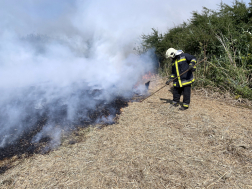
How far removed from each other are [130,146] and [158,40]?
10.0m

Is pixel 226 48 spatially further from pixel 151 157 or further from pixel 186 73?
pixel 151 157

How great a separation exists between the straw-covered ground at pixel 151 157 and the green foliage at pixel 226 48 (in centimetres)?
192

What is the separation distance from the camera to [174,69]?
5.29 m

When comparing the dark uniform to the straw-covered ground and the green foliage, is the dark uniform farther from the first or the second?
the green foliage

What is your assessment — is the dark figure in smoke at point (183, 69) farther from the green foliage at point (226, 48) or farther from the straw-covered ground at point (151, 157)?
the green foliage at point (226, 48)

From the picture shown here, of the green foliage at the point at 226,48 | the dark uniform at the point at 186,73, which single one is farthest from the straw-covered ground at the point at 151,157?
the green foliage at the point at 226,48

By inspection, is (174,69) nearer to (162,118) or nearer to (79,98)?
(162,118)

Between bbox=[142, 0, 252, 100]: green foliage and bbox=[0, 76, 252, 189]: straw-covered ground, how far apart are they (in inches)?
75.6

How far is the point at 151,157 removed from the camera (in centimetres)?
300

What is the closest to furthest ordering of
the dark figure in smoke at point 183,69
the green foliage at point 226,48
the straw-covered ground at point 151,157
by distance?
the straw-covered ground at point 151,157 → the dark figure in smoke at point 183,69 → the green foliage at point 226,48

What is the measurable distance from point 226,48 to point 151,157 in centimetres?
604

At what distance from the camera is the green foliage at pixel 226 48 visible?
6043mm

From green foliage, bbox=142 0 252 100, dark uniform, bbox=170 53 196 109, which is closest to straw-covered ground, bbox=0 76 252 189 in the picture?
dark uniform, bbox=170 53 196 109

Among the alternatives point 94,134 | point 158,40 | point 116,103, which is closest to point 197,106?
point 116,103
